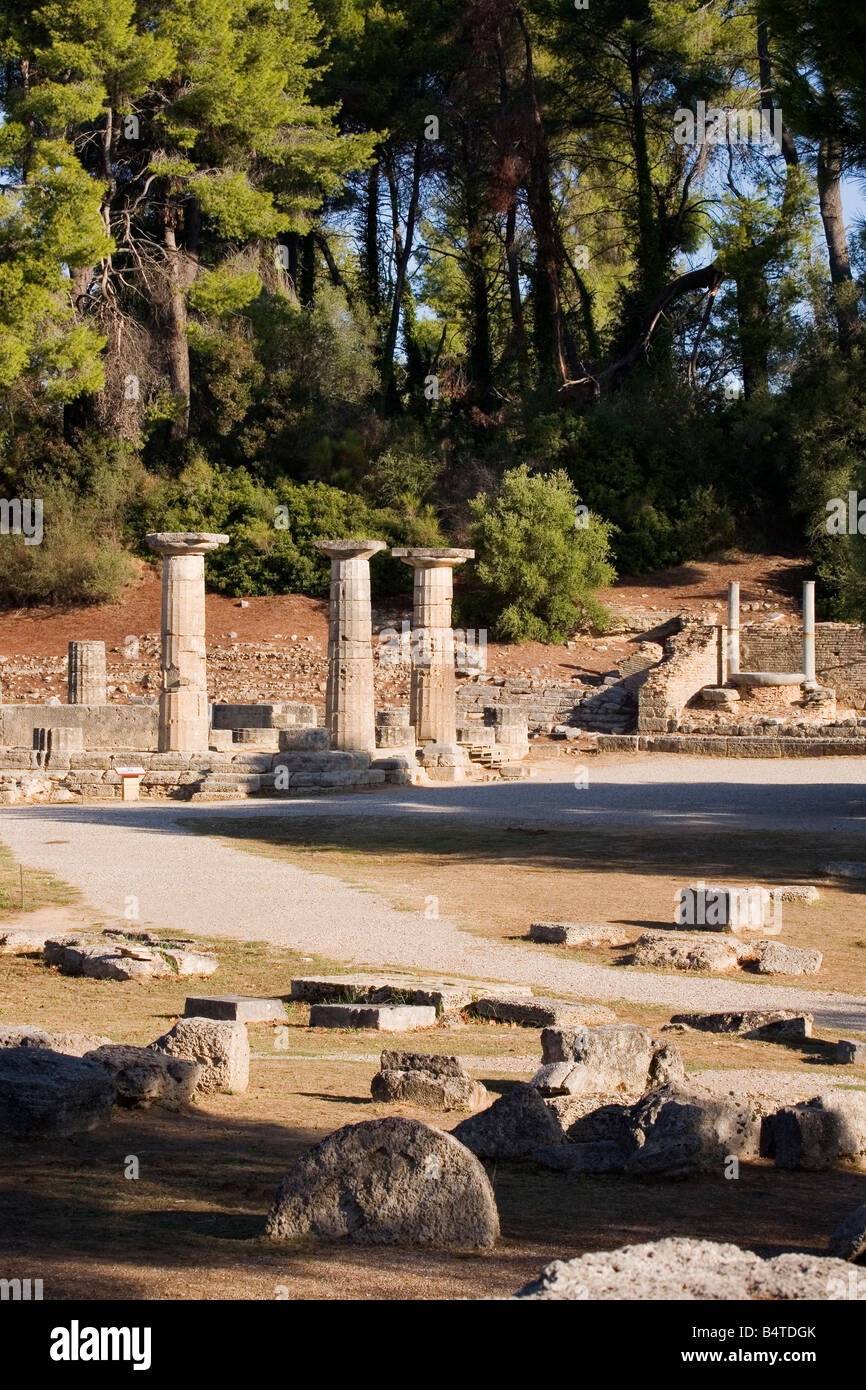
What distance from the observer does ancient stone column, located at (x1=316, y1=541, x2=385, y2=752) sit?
1066 inches

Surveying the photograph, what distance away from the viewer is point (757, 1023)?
873cm

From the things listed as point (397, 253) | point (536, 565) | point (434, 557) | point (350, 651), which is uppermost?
point (397, 253)

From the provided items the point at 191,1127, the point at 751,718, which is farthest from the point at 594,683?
the point at 191,1127

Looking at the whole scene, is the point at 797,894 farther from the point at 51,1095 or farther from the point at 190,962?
the point at 51,1095

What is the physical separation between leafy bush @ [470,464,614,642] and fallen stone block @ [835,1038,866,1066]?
2869 centimetres

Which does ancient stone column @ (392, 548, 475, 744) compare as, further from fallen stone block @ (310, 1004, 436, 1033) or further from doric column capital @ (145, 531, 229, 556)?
fallen stone block @ (310, 1004, 436, 1033)

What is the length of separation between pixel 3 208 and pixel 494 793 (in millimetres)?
21594

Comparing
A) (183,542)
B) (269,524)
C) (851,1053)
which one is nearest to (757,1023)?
(851,1053)

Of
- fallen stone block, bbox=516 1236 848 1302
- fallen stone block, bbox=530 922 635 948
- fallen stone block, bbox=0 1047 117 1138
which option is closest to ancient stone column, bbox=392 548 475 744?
fallen stone block, bbox=530 922 635 948

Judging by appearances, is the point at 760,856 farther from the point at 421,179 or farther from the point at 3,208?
the point at 421,179

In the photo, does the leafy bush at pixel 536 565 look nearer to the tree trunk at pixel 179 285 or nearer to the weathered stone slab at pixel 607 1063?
the tree trunk at pixel 179 285

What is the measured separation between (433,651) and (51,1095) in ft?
72.4

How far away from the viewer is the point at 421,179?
49.4m

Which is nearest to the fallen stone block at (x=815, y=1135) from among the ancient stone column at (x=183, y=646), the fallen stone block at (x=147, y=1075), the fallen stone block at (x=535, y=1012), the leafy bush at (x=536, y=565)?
the fallen stone block at (x=147, y=1075)
